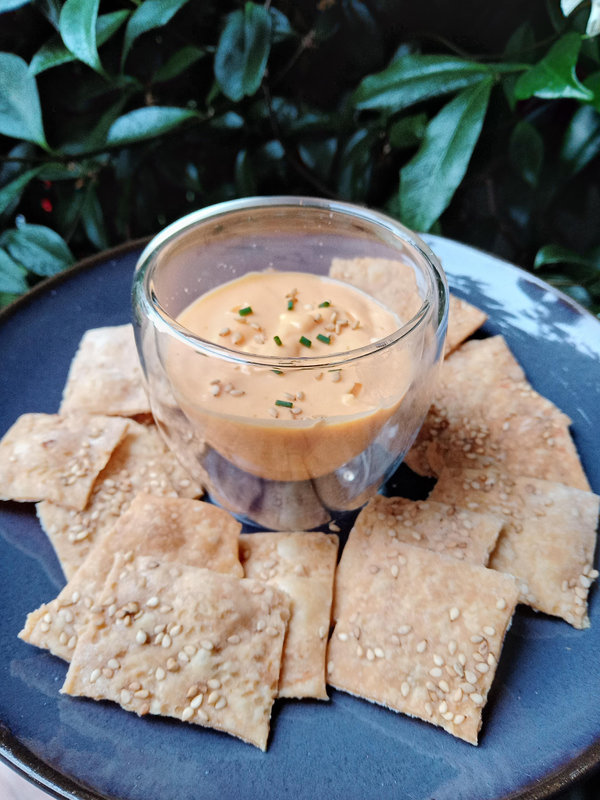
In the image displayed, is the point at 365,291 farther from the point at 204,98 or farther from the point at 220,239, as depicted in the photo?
the point at 204,98

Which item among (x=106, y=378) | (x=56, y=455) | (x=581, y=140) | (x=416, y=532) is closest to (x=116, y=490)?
(x=56, y=455)

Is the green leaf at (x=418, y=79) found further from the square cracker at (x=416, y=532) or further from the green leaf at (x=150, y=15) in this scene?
the square cracker at (x=416, y=532)

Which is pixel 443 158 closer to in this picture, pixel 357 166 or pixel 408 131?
pixel 408 131

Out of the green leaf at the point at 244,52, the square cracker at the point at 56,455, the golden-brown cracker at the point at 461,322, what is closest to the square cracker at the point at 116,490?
the square cracker at the point at 56,455

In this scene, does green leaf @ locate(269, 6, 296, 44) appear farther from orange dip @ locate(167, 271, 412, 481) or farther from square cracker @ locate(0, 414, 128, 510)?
square cracker @ locate(0, 414, 128, 510)

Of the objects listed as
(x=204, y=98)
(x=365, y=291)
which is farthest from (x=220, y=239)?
(x=204, y=98)

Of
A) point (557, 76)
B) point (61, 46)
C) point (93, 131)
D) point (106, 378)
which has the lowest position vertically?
point (106, 378)
